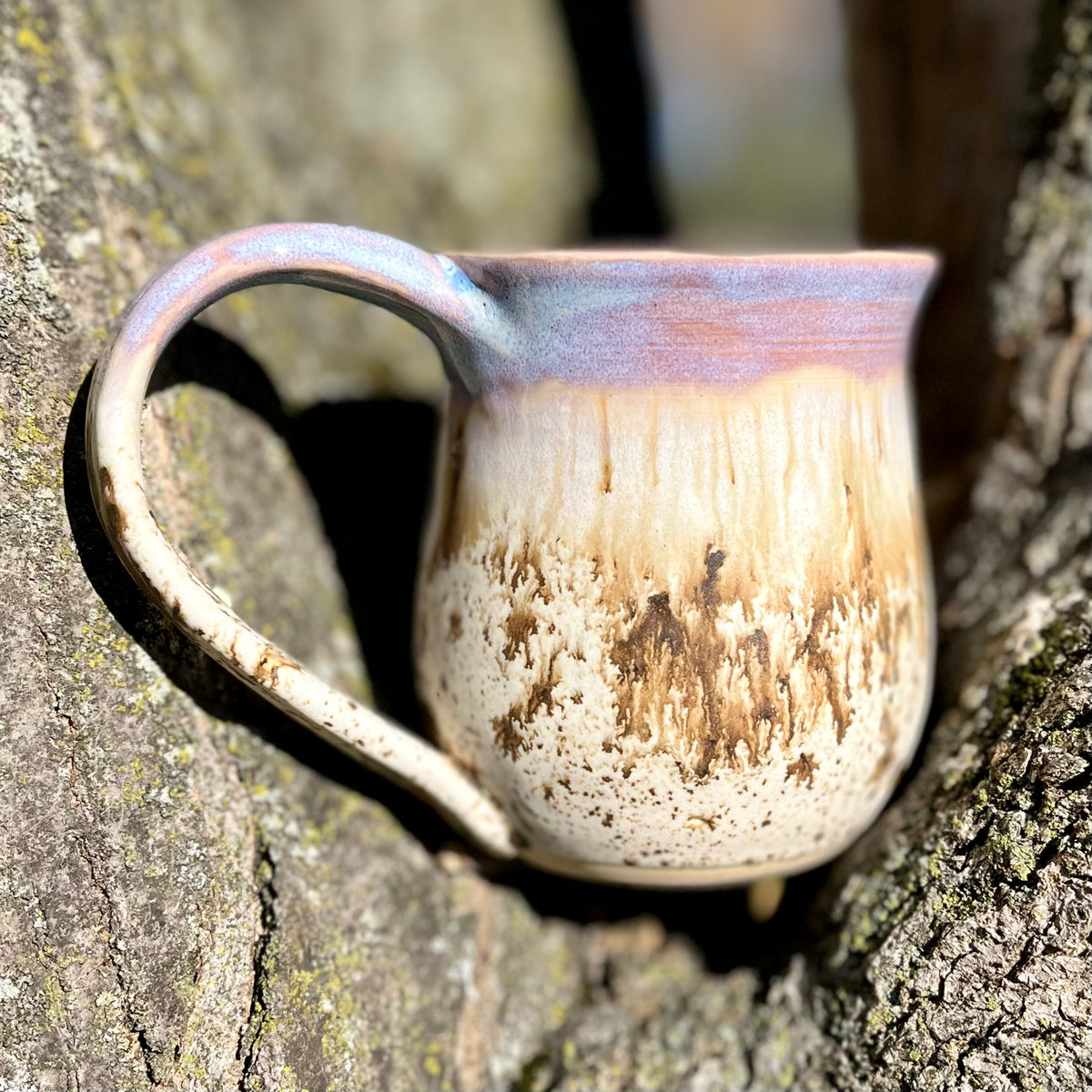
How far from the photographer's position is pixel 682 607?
69 centimetres

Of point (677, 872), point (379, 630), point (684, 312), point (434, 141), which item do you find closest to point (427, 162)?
point (434, 141)

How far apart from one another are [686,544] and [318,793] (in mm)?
399

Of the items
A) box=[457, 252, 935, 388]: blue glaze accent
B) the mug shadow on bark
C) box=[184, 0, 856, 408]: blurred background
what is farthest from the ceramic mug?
box=[184, 0, 856, 408]: blurred background

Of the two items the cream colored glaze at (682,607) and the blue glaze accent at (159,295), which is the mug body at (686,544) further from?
the blue glaze accent at (159,295)

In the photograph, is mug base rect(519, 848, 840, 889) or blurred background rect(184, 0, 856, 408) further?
blurred background rect(184, 0, 856, 408)

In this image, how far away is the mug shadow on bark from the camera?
2.66 feet

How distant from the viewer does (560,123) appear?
5.12 ft

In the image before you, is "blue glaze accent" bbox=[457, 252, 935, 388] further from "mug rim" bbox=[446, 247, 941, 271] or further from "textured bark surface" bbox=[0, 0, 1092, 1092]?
"textured bark surface" bbox=[0, 0, 1092, 1092]

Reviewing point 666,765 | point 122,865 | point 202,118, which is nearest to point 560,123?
point 202,118

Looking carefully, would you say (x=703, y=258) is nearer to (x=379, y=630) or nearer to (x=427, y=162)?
(x=379, y=630)

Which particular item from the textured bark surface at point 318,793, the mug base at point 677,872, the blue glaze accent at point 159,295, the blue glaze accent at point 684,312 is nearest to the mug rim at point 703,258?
the blue glaze accent at point 684,312

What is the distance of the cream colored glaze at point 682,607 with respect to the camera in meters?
0.69

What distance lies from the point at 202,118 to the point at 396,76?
444 millimetres

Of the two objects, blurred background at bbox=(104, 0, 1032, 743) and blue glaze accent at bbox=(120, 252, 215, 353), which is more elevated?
blue glaze accent at bbox=(120, 252, 215, 353)
